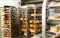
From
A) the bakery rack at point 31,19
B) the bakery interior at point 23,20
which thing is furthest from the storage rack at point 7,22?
the bakery rack at point 31,19

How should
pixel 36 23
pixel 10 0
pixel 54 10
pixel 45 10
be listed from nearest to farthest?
pixel 45 10, pixel 54 10, pixel 36 23, pixel 10 0

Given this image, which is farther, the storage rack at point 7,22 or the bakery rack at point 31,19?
the storage rack at point 7,22

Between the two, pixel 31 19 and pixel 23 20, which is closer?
pixel 31 19

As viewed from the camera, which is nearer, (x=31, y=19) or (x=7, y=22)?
(x=31, y=19)

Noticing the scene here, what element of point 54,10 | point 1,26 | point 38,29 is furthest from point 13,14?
point 54,10

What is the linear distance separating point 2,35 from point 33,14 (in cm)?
132

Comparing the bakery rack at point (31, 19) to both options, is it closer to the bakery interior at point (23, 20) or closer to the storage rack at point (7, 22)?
the bakery interior at point (23, 20)

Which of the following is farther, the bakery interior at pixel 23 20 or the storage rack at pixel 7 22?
the storage rack at pixel 7 22

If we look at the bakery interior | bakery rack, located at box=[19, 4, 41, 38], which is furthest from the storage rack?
bakery rack, located at box=[19, 4, 41, 38]

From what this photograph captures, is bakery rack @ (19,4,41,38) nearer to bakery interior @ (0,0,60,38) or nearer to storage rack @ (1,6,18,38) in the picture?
bakery interior @ (0,0,60,38)

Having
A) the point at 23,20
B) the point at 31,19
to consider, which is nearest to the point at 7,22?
the point at 23,20

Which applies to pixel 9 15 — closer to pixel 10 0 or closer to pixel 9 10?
pixel 9 10

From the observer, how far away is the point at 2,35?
391cm

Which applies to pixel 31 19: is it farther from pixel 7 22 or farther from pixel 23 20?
pixel 7 22
